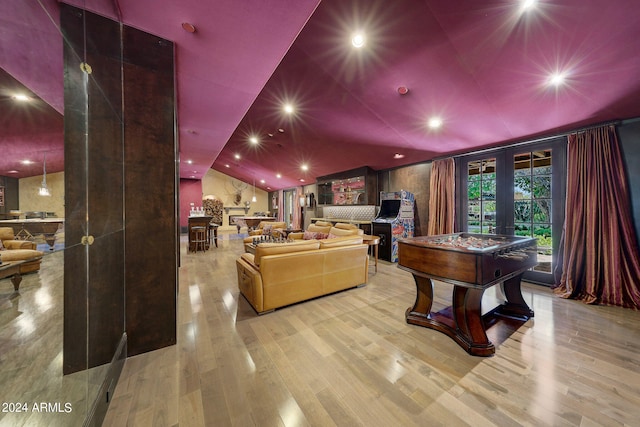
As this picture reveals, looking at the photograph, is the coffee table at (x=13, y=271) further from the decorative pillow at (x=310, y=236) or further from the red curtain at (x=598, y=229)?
the red curtain at (x=598, y=229)

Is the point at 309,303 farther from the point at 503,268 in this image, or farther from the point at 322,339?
the point at 503,268

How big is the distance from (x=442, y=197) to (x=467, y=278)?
11.6 ft

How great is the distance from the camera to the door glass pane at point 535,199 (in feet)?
12.2

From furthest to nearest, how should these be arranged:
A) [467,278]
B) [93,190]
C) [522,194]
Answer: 1. [522,194]
2. [467,278]
3. [93,190]

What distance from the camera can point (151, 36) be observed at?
1.98m

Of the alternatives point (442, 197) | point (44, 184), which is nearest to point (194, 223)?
point (44, 184)

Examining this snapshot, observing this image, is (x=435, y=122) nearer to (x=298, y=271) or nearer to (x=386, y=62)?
(x=386, y=62)

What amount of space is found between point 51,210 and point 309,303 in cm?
261

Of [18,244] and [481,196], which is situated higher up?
[481,196]

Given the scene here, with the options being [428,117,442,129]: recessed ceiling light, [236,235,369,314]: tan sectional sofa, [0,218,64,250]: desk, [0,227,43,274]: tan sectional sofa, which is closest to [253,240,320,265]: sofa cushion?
[236,235,369,314]: tan sectional sofa

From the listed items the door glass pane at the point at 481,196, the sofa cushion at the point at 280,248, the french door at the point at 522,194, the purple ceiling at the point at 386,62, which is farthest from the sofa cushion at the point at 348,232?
the door glass pane at the point at 481,196

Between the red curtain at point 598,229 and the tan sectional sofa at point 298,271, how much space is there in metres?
3.14

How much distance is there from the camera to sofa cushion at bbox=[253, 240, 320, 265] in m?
2.69

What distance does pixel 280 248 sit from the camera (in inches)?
109
